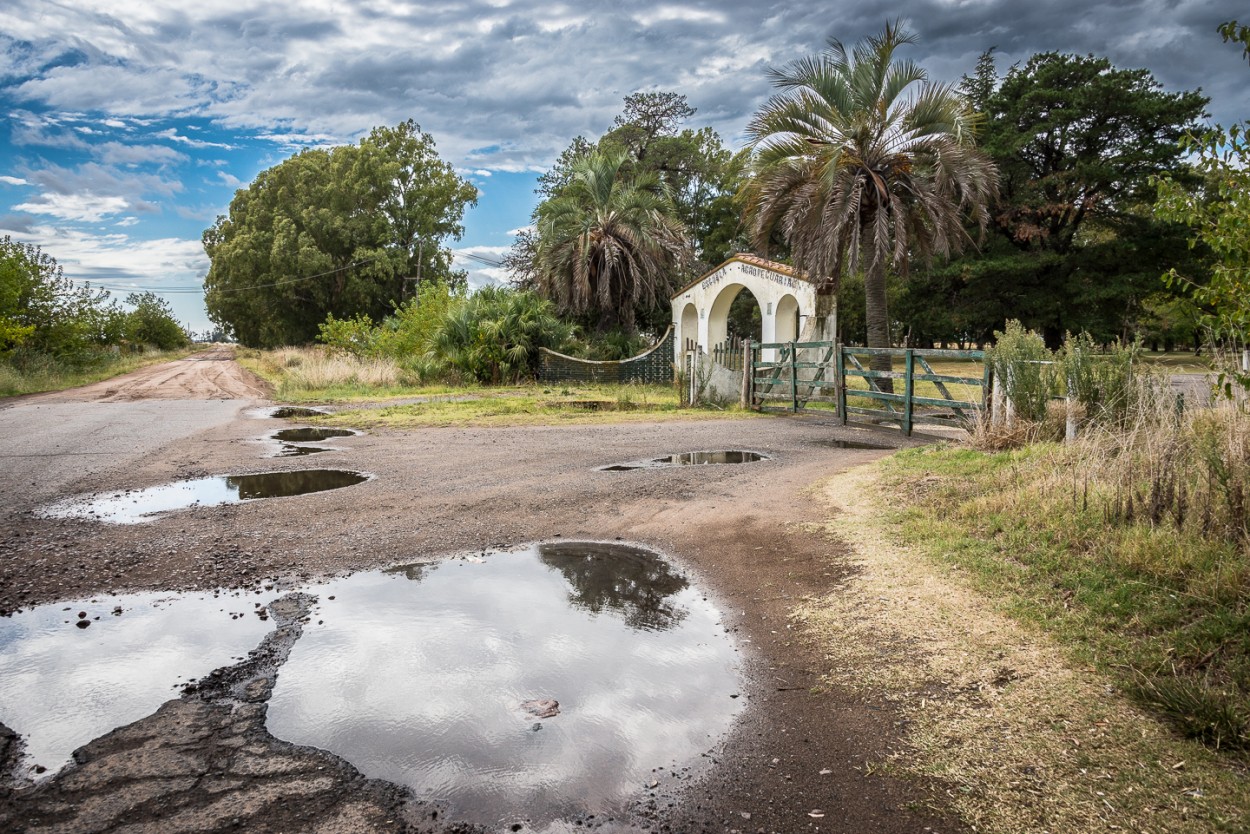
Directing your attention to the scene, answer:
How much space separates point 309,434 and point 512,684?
10835mm

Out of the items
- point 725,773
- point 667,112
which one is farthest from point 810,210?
point 667,112

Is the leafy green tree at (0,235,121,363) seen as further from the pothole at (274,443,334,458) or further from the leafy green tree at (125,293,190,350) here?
the leafy green tree at (125,293,190,350)

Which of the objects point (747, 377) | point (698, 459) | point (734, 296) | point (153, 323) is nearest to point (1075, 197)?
point (734, 296)

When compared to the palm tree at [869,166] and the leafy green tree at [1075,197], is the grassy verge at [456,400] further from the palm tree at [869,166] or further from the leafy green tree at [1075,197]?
the leafy green tree at [1075,197]

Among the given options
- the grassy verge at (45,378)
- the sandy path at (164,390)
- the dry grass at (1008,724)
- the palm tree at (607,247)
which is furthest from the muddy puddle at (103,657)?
the palm tree at (607,247)

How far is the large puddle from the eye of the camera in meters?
3.12

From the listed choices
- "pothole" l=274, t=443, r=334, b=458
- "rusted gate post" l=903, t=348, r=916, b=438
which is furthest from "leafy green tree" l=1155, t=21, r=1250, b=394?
"pothole" l=274, t=443, r=334, b=458

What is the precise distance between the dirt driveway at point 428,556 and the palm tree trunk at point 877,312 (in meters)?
6.00

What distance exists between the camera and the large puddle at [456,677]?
312 centimetres

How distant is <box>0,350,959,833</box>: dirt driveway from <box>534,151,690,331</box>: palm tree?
55.3 ft

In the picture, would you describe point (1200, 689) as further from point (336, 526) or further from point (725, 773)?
point (336, 526)

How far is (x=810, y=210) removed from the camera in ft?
59.6

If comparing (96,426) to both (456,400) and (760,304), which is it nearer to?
(456,400)

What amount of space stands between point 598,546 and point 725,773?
336cm
